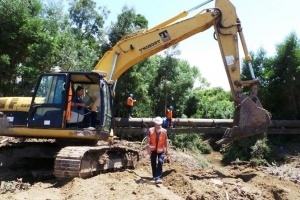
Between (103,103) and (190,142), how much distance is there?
14031mm

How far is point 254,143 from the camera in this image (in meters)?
20.5

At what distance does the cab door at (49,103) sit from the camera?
8969 millimetres

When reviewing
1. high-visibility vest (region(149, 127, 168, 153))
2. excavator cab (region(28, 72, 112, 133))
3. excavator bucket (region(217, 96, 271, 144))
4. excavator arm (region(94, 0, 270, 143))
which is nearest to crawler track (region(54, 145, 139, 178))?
excavator cab (region(28, 72, 112, 133))

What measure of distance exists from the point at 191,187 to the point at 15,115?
14.4 ft

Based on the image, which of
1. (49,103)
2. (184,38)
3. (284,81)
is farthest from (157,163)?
(284,81)

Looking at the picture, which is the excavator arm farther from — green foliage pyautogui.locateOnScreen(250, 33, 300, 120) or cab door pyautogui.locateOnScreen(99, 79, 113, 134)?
green foliage pyautogui.locateOnScreen(250, 33, 300, 120)

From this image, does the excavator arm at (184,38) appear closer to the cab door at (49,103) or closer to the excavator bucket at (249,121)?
the excavator bucket at (249,121)

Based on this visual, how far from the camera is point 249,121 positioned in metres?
10.1

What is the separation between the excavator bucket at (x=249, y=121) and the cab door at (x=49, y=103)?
395cm

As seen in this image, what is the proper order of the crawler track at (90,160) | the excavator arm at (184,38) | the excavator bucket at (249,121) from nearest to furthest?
the crawler track at (90,160), the excavator bucket at (249,121), the excavator arm at (184,38)

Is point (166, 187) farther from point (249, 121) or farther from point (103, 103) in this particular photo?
point (249, 121)

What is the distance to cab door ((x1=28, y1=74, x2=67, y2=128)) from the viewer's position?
8.97m

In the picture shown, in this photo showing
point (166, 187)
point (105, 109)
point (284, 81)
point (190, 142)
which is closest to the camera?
point (166, 187)

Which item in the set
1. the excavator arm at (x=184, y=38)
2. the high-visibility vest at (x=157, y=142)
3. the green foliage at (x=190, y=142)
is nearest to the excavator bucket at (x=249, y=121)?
the excavator arm at (x=184, y=38)
